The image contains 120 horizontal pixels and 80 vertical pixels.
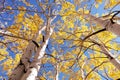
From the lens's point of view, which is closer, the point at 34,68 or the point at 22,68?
the point at 34,68

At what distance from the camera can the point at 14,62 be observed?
775cm

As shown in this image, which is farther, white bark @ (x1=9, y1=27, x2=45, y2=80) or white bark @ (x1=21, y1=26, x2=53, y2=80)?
white bark @ (x1=9, y1=27, x2=45, y2=80)

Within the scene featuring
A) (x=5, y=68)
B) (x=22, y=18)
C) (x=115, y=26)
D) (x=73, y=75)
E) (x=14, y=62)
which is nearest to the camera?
(x=115, y=26)

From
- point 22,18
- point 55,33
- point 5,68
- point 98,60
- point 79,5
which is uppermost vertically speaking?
point 79,5

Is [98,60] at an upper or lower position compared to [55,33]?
lower

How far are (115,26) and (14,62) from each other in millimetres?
5640

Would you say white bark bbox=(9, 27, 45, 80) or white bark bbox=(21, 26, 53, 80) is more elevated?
white bark bbox=(21, 26, 53, 80)

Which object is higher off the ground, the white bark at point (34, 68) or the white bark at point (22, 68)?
the white bark at point (34, 68)

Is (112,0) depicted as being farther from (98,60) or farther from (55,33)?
(55,33)

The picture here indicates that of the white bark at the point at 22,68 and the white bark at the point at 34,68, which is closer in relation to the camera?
the white bark at the point at 34,68

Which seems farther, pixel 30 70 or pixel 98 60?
pixel 98 60

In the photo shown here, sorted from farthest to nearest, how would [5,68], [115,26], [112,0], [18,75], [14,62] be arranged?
1. [5,68]
2. [14,62]
3. [112,0]
4. [18,75]
5. [115,26]

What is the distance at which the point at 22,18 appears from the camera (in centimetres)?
709

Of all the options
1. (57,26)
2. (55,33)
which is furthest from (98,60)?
(57,26)
